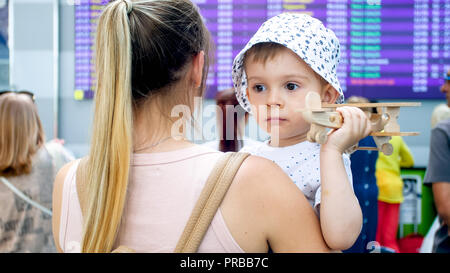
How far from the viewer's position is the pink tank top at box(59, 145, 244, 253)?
0.79m

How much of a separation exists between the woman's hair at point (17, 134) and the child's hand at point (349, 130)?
1.56m

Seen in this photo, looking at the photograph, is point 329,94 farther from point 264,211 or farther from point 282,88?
point 264,211

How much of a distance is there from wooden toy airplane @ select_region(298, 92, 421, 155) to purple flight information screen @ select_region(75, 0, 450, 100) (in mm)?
1870

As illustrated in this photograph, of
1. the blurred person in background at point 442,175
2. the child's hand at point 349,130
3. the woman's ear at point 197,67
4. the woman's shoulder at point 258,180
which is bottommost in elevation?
the blurred person in background at point 442,175

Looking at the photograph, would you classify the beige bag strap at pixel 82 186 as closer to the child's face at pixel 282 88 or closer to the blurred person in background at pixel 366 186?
the child's face at pixel 282 88

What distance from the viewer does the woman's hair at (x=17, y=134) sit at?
6.53ft

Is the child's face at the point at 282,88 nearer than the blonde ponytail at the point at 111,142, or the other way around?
the blonde ponytail at the point at 111,142

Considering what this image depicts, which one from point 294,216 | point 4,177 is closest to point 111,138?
point 294,216

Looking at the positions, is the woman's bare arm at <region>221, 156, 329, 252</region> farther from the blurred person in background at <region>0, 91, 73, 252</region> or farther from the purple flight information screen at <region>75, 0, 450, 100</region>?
the purple flight information screen at <region>75, 0, 450, 100</region>

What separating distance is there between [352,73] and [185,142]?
2.27 metres

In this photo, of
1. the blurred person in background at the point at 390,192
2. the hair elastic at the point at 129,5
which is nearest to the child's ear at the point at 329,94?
the hair elastic at the point at 129,5

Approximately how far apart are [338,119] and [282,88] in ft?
0.75

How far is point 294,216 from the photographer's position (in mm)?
791
